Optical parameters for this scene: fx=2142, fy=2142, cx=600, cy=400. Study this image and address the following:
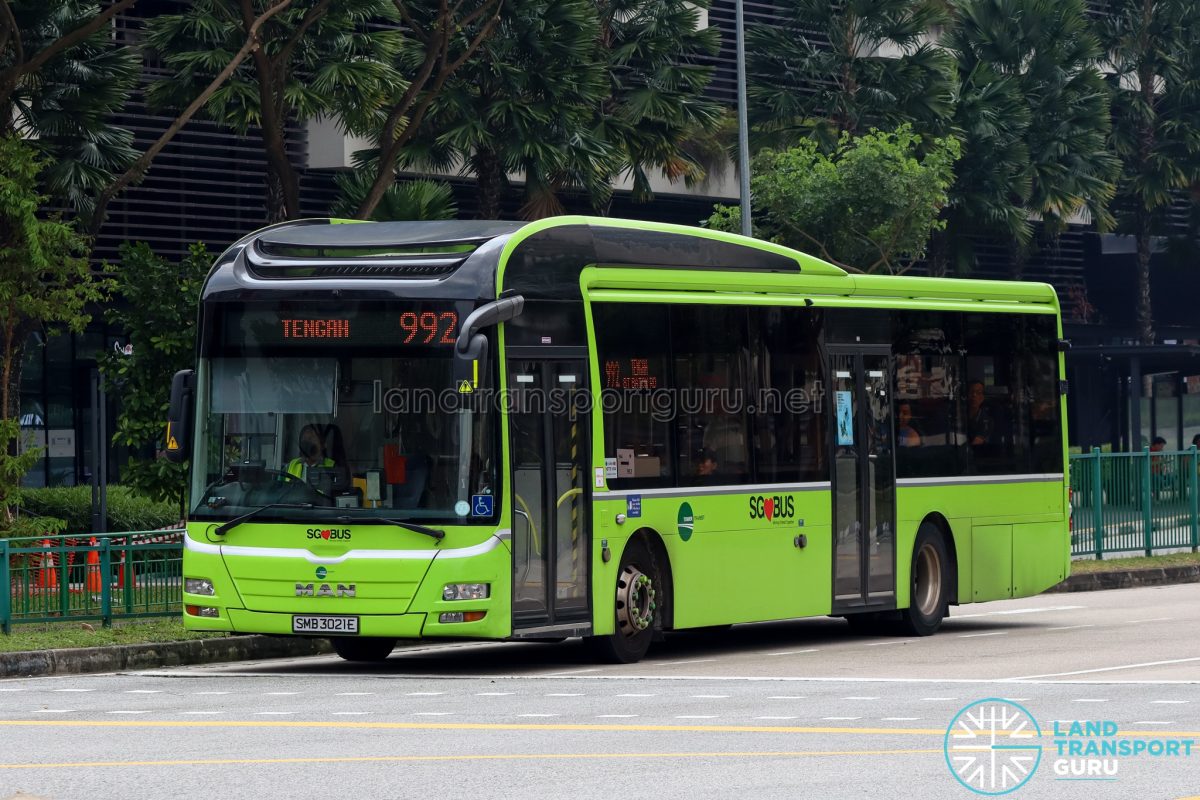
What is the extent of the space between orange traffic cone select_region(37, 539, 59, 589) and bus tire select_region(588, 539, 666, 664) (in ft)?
16.5

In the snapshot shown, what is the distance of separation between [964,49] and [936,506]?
2604 cm

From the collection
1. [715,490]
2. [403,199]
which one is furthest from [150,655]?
[403,199]

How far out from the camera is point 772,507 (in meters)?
17.5

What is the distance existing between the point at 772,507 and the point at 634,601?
75.8 inches

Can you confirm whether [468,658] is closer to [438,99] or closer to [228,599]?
[228,599]

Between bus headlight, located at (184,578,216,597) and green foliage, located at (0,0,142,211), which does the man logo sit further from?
green foliage, located at (0,0,142,211)

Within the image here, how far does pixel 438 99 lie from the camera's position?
32625 millimetres

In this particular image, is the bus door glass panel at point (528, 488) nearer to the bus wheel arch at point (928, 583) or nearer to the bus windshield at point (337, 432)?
the bus windshield at point (337, 432)

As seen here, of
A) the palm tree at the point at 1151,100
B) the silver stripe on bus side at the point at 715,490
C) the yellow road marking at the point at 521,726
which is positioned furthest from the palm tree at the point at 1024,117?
the yellow road marking at the point at 521,726

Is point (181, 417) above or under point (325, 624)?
above

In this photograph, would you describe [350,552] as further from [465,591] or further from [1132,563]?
[1132,563]

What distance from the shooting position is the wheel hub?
16.0 metres

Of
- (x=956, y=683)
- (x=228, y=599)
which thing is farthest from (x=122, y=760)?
(x=956, y=683)

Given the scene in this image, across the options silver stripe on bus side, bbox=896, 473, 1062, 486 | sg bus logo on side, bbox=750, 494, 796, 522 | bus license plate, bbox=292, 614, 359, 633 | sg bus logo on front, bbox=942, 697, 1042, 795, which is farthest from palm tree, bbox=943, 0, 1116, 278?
sg bus logo on front, bbox=942, 697, 1042, 795
